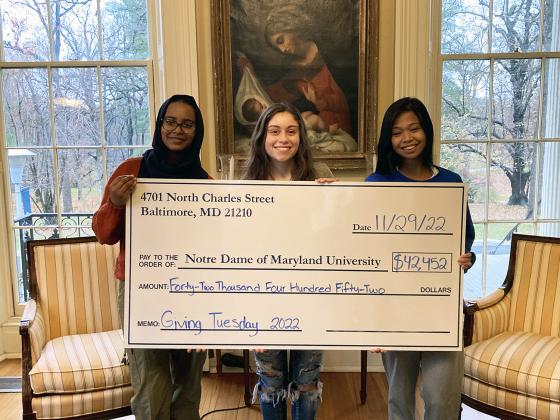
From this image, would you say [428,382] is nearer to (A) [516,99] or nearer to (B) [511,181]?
(B) [511,181]

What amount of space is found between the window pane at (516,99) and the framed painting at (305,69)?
732 mm

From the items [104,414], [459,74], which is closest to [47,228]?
[104,414]

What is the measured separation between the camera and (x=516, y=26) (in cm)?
238

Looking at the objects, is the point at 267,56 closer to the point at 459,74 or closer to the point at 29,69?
the point at 459,74

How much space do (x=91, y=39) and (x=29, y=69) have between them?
39cm

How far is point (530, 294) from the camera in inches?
76.5

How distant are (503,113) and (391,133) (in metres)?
1.38

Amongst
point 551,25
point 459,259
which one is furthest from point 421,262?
point 551,25

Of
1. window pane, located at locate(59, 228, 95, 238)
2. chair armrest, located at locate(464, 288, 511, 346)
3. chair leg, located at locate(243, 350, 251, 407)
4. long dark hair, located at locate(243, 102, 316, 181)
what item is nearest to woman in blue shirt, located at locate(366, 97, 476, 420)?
long dark hair, located at locate(243, 102, 316, 181)

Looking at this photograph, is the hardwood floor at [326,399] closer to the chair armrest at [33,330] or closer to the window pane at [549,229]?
the chair armrest at [33,330]

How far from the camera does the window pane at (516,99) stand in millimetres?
2406

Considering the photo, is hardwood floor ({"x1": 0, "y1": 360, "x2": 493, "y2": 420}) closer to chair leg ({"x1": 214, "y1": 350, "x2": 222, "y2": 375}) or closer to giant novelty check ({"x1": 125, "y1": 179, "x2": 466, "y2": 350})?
chair leg ({"x1": 214, "y1": 350, "x2": 222, "y2": 375})

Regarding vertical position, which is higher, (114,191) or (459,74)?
(459,74)

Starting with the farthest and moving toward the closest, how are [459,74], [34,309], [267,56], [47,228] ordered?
[47,228] → [459,74] → [267,56] → [34,309]
